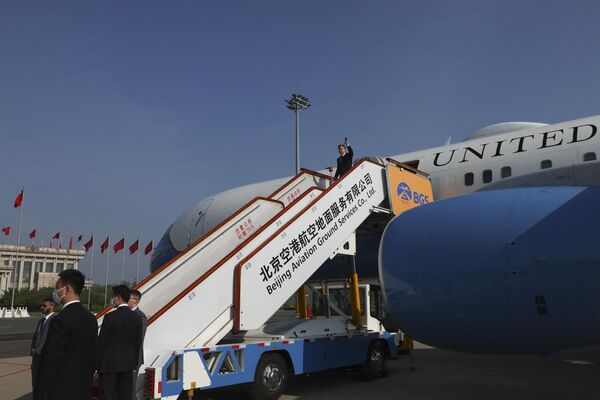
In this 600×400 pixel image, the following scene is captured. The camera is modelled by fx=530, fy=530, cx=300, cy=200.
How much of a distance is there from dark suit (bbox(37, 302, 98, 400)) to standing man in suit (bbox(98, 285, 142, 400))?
2.30m

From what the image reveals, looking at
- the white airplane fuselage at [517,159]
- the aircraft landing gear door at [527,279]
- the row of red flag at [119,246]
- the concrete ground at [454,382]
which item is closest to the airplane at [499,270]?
the aircraft landing gear door at [527,279]

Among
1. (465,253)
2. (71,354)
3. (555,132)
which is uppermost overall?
(555,132)

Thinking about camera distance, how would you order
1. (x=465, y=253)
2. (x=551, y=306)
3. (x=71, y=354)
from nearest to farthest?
(x=71, y=354) → (x=551, y=306) → (x=465, y=253)

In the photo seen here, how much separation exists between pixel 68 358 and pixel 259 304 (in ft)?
16.2

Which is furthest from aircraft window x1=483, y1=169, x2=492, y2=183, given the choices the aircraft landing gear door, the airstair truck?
the aircraft landing gear door

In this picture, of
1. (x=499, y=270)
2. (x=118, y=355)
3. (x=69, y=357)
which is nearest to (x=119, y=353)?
(x=118, y=355)

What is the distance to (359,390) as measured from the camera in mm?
9766

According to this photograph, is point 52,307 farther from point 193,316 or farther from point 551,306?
point 551,306

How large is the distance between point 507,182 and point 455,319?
4876 mm

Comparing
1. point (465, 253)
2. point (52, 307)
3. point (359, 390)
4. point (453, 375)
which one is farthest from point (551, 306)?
point (52, 307)

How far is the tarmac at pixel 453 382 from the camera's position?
9.13 m

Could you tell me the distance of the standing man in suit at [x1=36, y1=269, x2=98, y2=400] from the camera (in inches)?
141

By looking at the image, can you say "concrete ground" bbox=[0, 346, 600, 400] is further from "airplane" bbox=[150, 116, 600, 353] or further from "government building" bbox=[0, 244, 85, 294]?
"government building" bbox=[0, 244, 85, 294]

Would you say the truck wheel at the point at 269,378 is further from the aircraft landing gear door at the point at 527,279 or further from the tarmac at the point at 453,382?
the aircraft landing gear door at the point at 527,279
